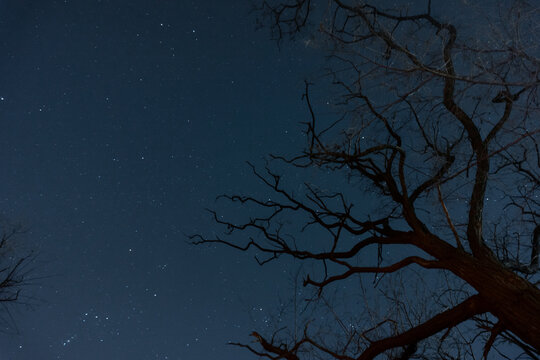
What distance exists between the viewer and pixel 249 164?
14.3 ft

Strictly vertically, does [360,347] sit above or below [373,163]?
below

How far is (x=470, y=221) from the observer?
3.59 meters

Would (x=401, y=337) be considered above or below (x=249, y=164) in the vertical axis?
below

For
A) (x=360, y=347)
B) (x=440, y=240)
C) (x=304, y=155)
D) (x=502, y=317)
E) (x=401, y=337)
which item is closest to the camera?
(x=502, y=317)

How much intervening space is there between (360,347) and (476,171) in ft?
7.17

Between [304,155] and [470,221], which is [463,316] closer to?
[470,221]

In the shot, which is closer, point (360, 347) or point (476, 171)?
point (476, 171)

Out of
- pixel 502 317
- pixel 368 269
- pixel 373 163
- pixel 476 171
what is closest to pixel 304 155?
pixel 373 163

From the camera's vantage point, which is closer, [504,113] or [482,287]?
[482,287]

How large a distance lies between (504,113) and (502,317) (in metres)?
1.72

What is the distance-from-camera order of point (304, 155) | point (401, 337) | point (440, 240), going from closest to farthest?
point (401, 337), point (440, 240), point (304, 155)

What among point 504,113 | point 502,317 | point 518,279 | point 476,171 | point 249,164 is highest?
point 249,164

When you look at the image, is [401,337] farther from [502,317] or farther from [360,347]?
[360,347]

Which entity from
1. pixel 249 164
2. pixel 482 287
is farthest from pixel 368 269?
pixel 249 164
